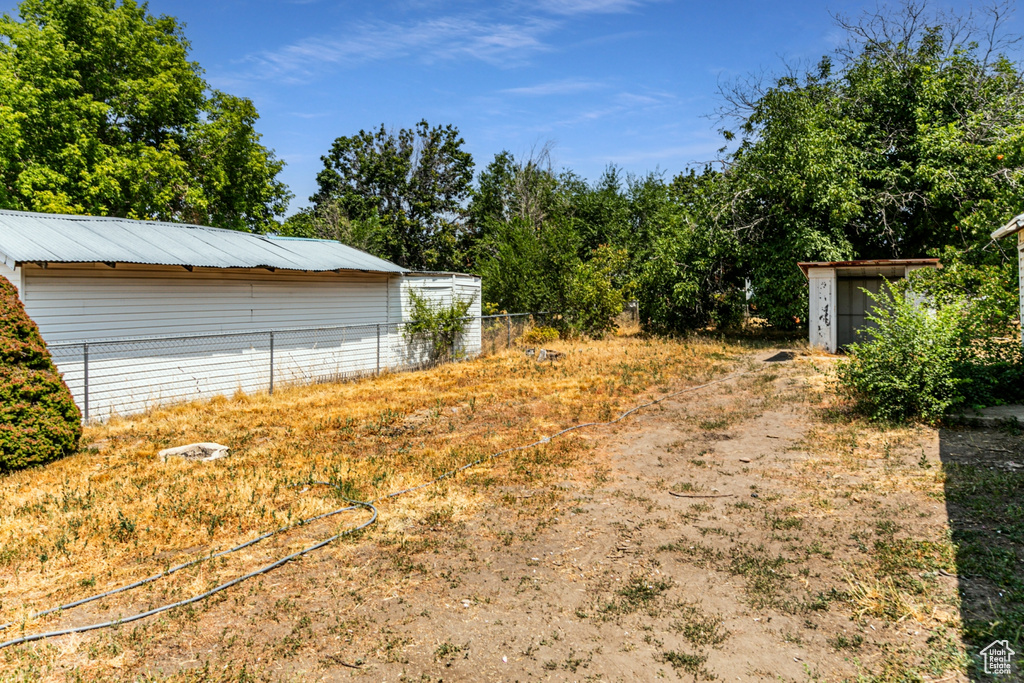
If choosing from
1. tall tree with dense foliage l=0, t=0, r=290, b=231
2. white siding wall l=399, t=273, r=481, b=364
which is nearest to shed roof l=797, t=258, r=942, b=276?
white siding wall l=399, t=273, r=481, b=364

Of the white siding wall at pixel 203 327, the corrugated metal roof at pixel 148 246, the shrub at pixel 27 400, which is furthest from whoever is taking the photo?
the white siding wall at pixel 203 327

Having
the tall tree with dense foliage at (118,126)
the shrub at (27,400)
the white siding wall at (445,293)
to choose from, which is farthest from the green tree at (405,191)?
the shrub at (27,400)

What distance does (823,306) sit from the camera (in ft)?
53.2

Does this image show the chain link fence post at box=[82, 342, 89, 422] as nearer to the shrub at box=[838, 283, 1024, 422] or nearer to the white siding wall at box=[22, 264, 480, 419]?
the white siding wall at box=[22, 264, 480, 419]

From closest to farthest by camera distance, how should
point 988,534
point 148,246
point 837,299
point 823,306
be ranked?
point 988,534 → point 148,246 → point 823,306 → point 837,299

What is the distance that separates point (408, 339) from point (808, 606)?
42.2 ft

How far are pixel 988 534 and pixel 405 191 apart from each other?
115 ft

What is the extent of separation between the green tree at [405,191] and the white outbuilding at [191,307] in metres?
19.9

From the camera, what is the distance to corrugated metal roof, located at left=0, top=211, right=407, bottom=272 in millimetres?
9578

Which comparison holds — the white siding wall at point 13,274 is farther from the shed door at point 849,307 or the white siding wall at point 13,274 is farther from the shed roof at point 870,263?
the shed door at point 849,307

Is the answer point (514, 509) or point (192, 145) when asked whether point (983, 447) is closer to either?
point (514, 509)

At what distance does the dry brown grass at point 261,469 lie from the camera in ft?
15.9

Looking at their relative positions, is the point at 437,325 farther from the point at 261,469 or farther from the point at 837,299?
the point at 837,299
